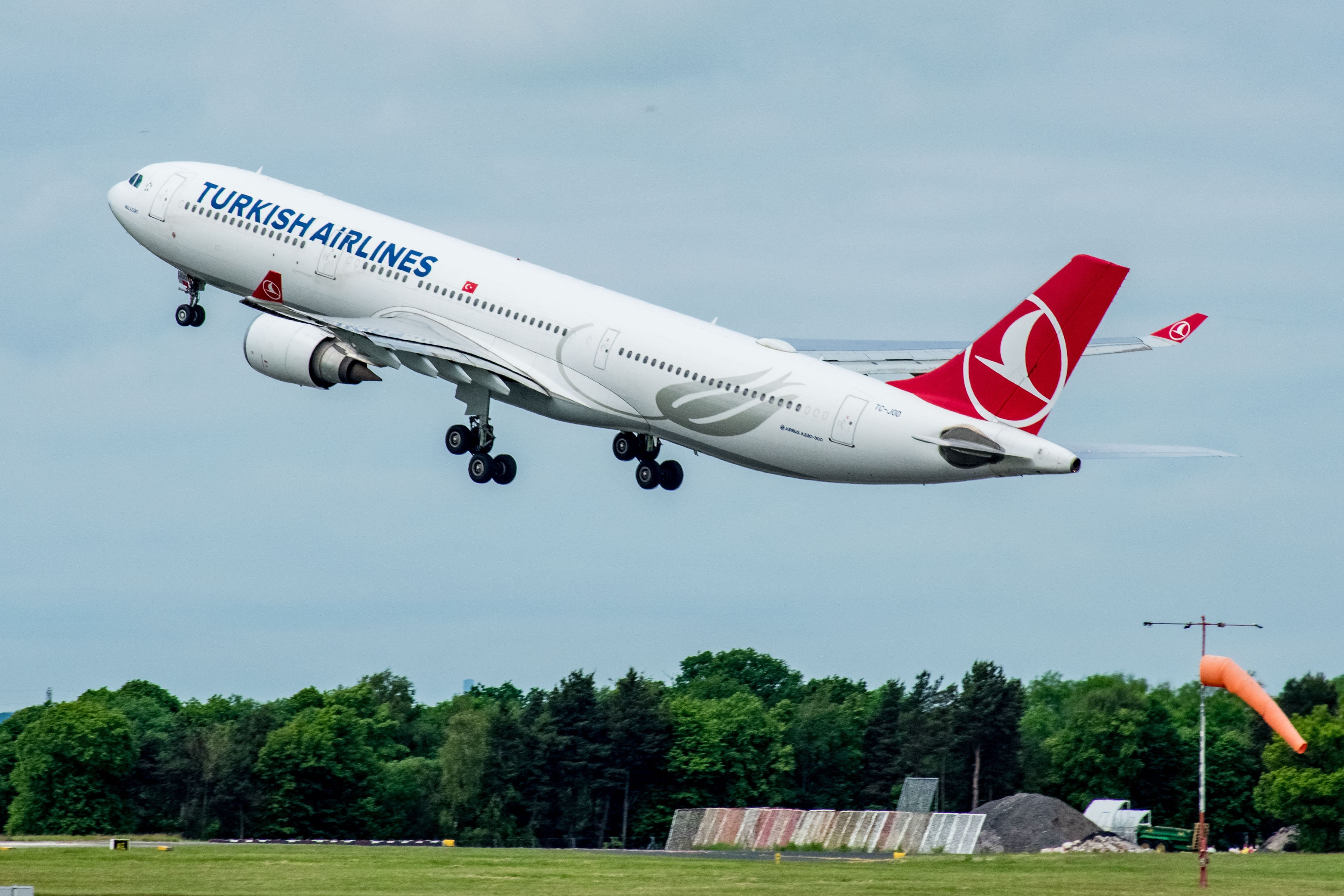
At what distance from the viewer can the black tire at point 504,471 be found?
66.0 meters

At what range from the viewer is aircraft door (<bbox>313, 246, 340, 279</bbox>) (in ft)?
221

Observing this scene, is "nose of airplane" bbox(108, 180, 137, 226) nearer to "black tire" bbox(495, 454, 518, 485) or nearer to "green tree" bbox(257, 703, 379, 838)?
"black tire" bbox(495, 454, 518, 485)

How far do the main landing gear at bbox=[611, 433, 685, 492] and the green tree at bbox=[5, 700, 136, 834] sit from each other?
2686 inches

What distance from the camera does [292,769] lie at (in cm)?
12431

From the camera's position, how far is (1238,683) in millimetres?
60562

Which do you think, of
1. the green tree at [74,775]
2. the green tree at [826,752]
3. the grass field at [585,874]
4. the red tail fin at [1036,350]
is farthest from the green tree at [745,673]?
the red tail fin at [1036,350]

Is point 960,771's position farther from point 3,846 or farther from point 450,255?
point 450,255

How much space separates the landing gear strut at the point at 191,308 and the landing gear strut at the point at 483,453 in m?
13.7

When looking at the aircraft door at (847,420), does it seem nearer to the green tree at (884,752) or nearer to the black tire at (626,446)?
the black tire at (626,446)

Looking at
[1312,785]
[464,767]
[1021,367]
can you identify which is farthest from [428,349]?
[464,767]

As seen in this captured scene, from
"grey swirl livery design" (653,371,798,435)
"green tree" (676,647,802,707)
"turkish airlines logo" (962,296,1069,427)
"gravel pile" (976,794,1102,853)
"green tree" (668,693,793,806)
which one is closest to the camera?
"turkish airlines logo" (962,296,1069,427)

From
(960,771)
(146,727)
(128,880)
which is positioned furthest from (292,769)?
(128,880)

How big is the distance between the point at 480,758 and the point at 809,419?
75.9 meters

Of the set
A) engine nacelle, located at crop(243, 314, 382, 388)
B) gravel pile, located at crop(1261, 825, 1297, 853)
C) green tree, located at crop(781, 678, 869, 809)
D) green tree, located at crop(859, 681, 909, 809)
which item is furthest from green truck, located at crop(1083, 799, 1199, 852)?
engine nacelle, located at crop(243, 314, 382, 388)
